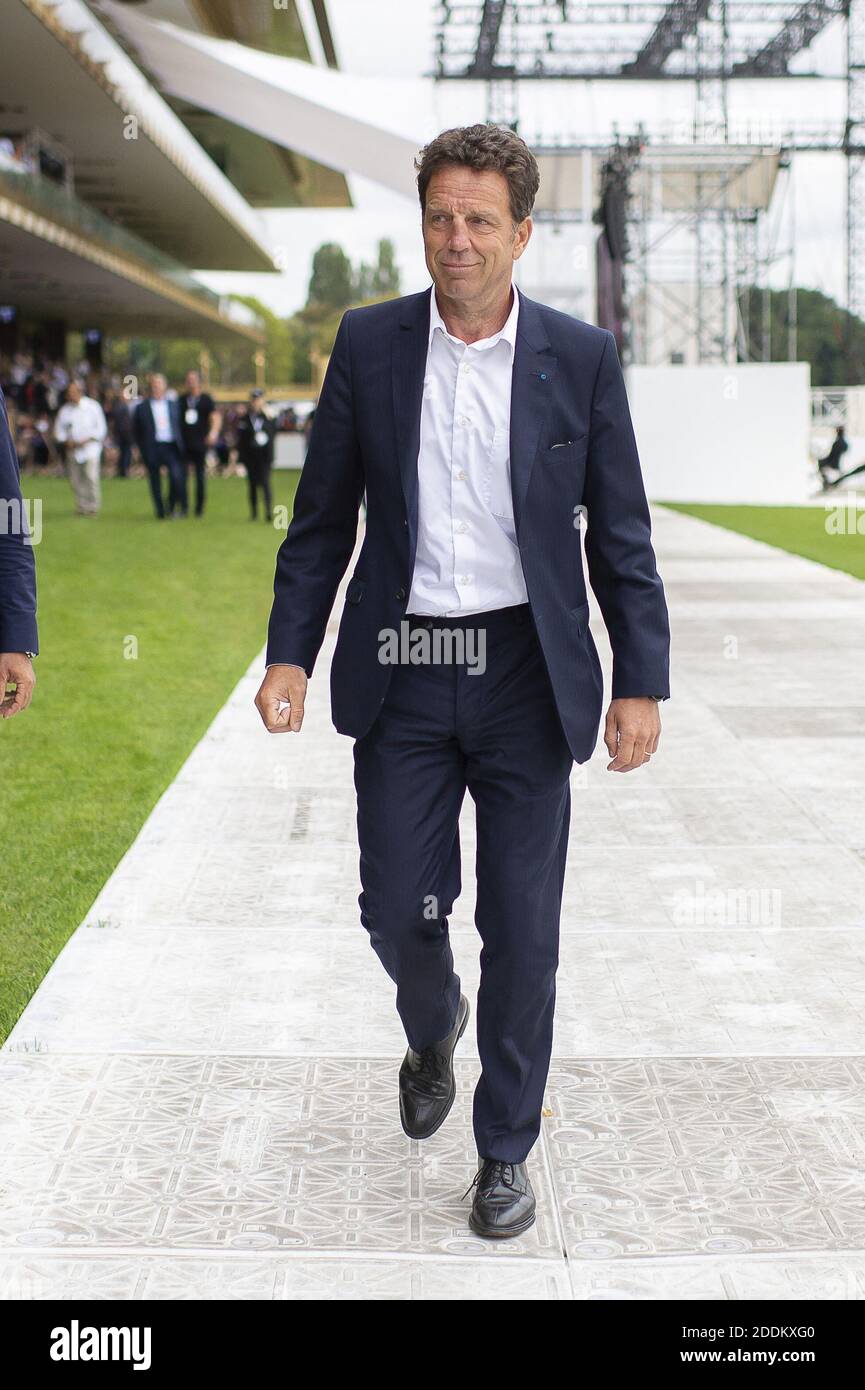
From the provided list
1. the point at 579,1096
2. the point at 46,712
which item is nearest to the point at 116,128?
the point at 46,712

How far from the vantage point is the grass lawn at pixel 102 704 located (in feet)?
18.3

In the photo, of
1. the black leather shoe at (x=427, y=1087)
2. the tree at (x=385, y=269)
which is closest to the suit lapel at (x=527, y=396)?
the black leather shoe at (x=427, y=1087)

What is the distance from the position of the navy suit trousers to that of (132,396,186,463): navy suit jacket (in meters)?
19.7

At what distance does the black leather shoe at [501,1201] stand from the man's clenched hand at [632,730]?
31.8 inches

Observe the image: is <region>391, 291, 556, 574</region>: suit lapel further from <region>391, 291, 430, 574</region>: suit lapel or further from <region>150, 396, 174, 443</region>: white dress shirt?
<region>150, 396, 174, 443</region>: white dress shirt

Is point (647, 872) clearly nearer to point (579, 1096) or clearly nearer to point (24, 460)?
point (579, 1096)

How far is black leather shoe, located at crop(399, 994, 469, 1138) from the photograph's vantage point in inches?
139

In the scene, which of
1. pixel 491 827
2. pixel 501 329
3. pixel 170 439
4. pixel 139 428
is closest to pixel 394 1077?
pixel 491 827

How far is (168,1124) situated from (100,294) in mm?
45489

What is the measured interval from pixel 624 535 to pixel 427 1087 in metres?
1.26

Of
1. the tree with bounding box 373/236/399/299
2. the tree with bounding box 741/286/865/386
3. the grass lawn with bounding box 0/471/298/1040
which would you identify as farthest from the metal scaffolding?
the tree with bounding box 373/236/399/299

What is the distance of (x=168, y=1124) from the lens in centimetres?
363

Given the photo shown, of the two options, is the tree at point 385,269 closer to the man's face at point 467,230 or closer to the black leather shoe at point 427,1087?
the black leather shoe at point 427,1087

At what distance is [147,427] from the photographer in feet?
74.0
